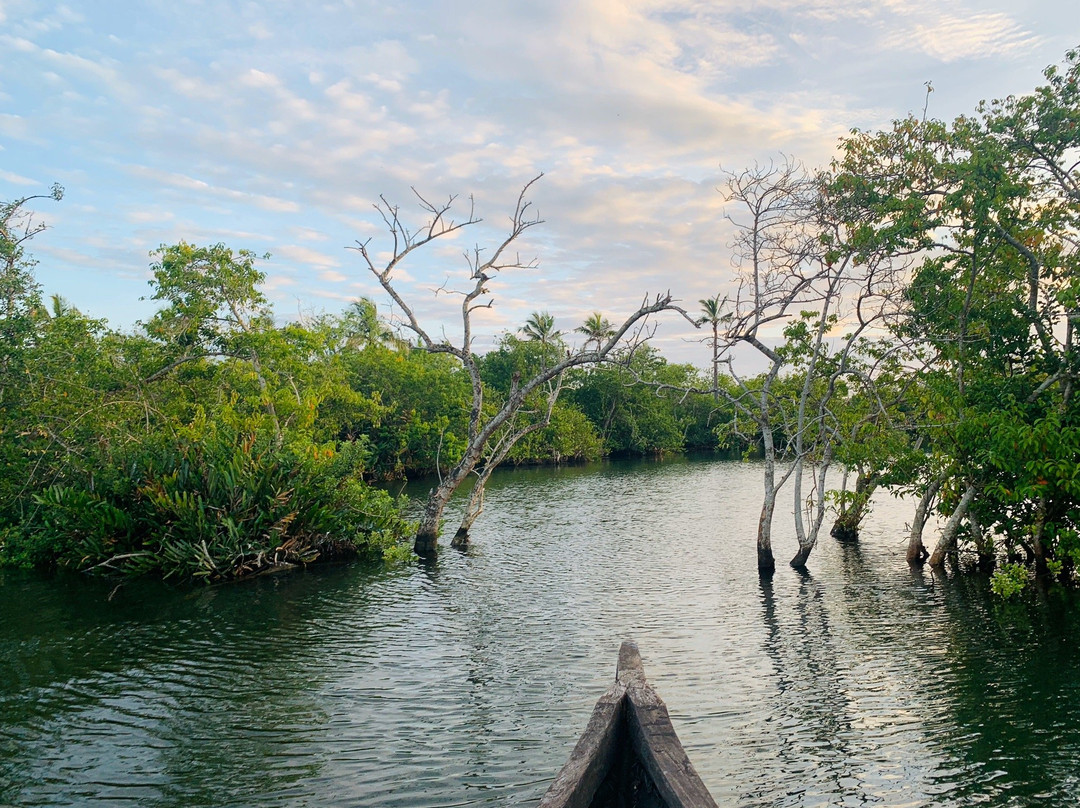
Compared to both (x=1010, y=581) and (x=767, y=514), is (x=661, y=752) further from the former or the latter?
(x=767, y=514)

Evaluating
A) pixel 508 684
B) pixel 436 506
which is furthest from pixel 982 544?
pixel 436 506

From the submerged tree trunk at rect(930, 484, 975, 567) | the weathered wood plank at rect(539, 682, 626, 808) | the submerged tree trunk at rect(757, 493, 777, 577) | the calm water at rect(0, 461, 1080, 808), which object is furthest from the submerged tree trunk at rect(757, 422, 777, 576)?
the weathered wood plank at rect(539, 682, 626, 808)

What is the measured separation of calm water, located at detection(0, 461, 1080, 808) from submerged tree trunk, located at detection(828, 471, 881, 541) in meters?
1.75

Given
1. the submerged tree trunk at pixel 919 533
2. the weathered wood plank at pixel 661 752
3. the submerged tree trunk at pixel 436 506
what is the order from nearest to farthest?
1. the weathered wood plank at pixel 661 752
2. the submerged tree trunk at pixel 919 533
3. the submerged tree trunk at pixel 436 506

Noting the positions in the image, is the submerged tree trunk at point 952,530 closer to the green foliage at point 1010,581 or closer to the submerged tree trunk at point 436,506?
the green foliage at point 1010,581

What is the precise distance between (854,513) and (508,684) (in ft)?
39.8

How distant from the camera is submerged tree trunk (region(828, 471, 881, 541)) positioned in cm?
1667

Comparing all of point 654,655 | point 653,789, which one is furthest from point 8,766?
point 654,655

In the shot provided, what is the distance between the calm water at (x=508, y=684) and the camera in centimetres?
637

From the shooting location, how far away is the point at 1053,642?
9.87m

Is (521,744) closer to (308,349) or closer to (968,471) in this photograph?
(968,471)

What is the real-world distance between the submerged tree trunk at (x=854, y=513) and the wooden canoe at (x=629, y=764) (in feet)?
40.9

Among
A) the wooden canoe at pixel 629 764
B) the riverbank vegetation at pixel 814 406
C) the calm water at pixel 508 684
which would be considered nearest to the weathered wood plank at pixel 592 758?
the wooden canoe at pixel 629 764

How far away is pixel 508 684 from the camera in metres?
8.87
